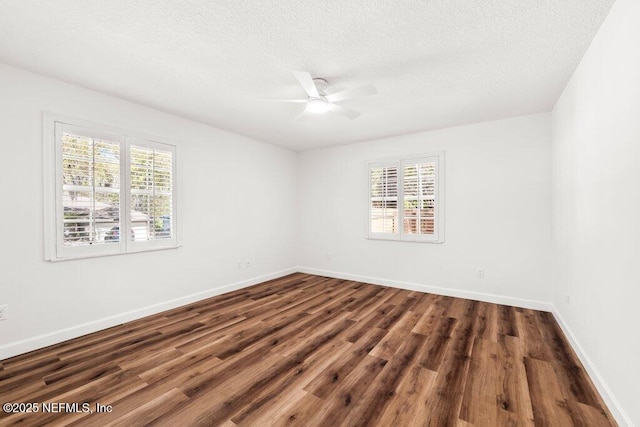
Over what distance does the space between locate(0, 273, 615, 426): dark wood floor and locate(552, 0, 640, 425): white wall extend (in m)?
0.38

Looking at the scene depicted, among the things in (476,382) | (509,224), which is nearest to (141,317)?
(476,382)

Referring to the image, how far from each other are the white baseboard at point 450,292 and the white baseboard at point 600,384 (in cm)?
80

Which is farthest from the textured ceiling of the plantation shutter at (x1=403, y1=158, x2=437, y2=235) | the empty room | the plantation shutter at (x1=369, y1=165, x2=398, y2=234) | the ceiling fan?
the plantation shutter at (x1=369, y1=165, x2=398, y2=234)

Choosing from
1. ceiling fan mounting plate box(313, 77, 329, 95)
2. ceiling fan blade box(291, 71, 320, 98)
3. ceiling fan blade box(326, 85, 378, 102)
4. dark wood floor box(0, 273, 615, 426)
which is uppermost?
ceiling fan mounting plate box(313, 77, 329, 95)

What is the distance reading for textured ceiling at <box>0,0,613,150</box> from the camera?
173 centimetres

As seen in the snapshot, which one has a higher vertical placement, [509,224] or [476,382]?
[509,224]

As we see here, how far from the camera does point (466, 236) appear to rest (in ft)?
13.2

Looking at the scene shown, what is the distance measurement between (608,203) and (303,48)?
2.39m

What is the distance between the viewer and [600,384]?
186 cm

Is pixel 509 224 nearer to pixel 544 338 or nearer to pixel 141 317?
pixel 544 338

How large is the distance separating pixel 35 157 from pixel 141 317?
78.0 inches

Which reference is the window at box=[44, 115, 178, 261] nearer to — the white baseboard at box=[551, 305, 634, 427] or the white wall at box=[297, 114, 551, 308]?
the white wall at box=[297, 114, 551, 308]

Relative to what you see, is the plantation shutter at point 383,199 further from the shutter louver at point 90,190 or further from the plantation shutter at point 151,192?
the shutter louver at point 90,190

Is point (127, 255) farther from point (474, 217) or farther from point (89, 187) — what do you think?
point (474, 217)
